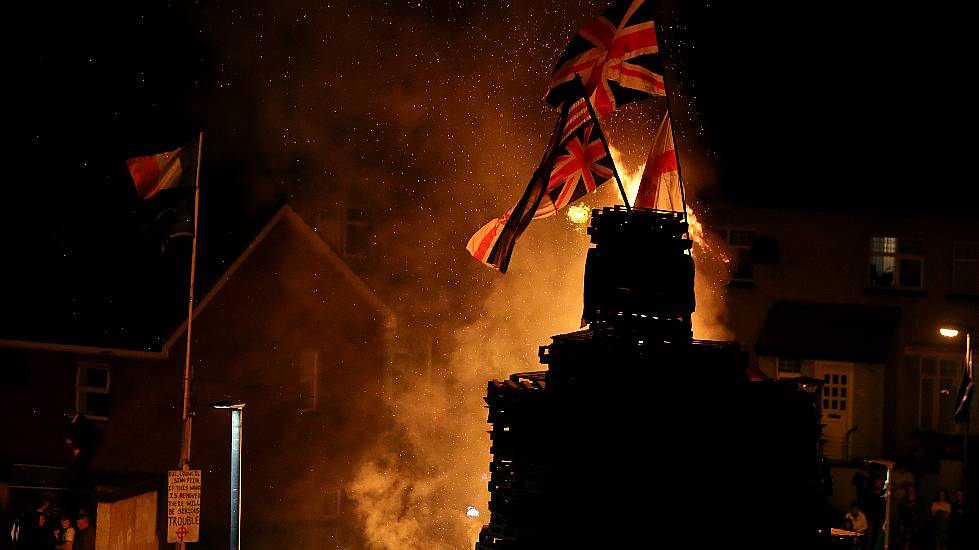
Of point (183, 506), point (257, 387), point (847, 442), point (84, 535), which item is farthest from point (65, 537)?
point (847, 442)

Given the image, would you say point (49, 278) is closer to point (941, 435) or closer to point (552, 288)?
point (552, 288)

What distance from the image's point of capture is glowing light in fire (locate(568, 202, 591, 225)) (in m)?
21.5

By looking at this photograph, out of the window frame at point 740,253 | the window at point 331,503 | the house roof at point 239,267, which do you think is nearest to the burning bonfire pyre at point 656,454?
the window at point 331,503

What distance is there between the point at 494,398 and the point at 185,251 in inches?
776

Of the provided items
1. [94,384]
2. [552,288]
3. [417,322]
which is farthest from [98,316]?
[552,288]

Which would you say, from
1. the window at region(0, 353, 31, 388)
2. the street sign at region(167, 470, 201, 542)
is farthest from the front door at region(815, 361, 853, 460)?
the window at region(0, 353, 31, 388)

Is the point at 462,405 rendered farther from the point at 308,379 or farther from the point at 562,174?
the point at 562,174

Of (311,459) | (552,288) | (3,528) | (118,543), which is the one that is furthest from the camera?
(311,459)

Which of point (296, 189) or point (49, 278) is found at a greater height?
point (296, 189)

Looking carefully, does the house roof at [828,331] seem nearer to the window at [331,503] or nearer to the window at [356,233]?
the window at [356,233]

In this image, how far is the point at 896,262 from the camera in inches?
1023

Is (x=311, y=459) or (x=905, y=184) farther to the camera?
(x=905, y=184)

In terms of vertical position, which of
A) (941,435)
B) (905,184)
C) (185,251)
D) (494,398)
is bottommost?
(941,435)

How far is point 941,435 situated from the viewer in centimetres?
2420
